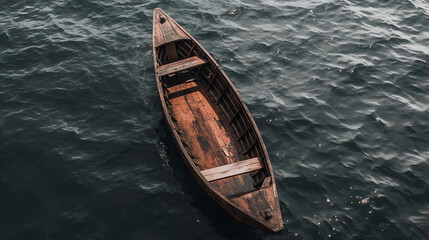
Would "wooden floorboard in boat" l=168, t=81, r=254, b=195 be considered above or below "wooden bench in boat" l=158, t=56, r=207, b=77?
below

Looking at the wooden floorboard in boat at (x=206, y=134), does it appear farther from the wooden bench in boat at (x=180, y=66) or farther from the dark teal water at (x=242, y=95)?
the wooden bench in boat at (x=180, y=66)

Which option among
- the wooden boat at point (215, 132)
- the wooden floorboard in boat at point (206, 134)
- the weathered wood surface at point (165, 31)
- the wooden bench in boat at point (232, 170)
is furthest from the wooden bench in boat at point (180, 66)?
the wooden bench in boat at point (232, 170)

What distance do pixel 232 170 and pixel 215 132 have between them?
338 cm

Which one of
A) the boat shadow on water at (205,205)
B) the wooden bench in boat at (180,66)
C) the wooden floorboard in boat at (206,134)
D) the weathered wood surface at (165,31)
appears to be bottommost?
the boat shadow on water at (205,205)

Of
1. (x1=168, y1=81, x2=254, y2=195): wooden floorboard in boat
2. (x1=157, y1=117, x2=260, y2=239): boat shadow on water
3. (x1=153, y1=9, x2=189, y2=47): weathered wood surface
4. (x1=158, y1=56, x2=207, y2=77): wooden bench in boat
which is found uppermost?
(x1=153, y1=9, x2=189, y2=47): weathered wood surface

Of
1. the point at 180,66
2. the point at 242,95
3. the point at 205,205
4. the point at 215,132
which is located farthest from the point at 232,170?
the point at 180,66

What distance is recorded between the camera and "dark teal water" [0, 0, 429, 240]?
12625 millimetres

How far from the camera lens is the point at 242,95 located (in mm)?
18922

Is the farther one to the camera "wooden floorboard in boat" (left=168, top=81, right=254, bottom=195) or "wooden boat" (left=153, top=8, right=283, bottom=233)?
"wooden floorboard in boat" (left=168, top=81, right=254, bottom=195)

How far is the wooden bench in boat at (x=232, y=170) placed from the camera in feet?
39.9

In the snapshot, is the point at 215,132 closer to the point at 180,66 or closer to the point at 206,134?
the point at 206,134

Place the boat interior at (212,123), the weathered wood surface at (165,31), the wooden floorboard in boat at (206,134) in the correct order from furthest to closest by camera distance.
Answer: the weathered wood surface at (165,31)
the wooden floorboard in boat at (206,134)
the boat interior at (212,123)

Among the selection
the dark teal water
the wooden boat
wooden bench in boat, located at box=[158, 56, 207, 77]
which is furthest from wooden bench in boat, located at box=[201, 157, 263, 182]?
wooden bench in boat, located at box=[158, 56, 207, 77]

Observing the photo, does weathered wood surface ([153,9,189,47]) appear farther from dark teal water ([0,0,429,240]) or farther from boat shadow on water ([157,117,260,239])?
boat shadow on water ([157,117,260,239])
